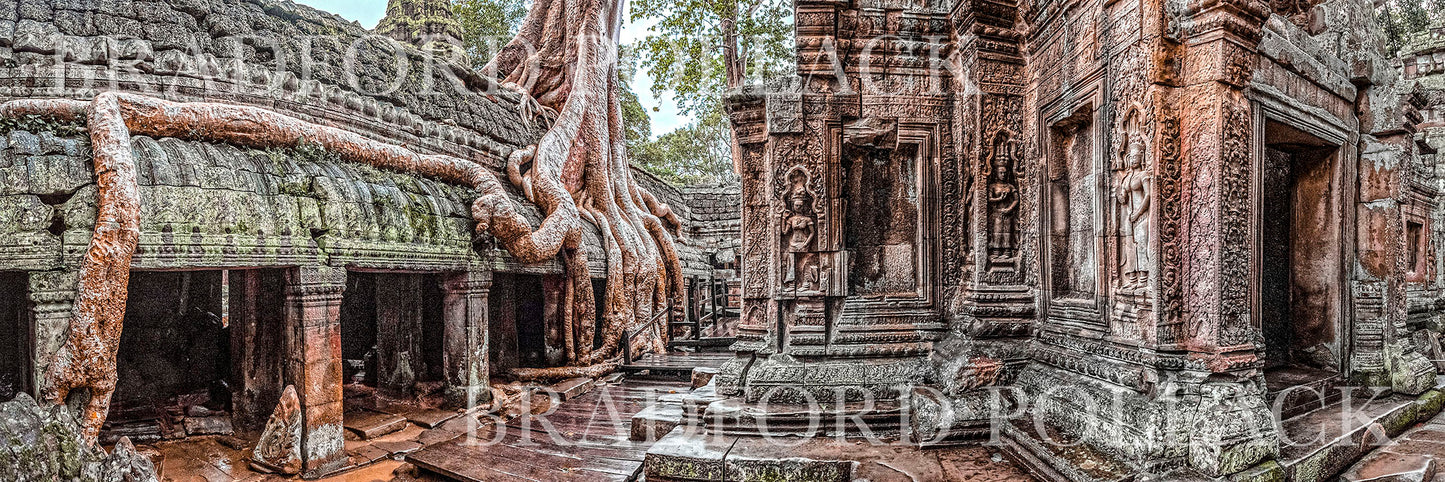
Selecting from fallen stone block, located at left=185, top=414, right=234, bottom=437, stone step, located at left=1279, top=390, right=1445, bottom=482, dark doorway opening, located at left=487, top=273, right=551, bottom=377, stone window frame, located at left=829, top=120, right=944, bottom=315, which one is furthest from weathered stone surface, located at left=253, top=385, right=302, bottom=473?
stone step, located at left=1279, top=390, right=1445, bottom=482

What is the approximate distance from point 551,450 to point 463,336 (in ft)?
9.89

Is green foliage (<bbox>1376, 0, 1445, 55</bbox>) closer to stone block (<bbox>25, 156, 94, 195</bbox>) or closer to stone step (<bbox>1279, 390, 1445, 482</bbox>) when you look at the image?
stone step (<bbox>1279, 390, 1445, 482</bbox>)

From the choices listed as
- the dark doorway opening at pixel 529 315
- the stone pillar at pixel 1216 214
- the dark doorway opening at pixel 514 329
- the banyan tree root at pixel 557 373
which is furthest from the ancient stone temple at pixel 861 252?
the dark doorway opening at pixel 529 315

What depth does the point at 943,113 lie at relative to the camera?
4.98 metres

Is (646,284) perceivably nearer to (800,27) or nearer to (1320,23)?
(800,27)

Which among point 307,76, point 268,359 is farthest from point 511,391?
point 307,76

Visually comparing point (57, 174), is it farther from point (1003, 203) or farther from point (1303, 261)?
point (1303, 261)

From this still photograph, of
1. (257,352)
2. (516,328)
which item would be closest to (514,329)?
(516,328)

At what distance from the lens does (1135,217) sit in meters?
3.58

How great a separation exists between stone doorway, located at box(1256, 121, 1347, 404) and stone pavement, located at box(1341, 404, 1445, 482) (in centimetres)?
48

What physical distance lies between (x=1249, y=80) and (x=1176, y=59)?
1.39ft

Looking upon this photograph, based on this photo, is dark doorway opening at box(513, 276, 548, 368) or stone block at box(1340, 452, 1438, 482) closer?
stone block at box(1340, 452, 1438, 482)

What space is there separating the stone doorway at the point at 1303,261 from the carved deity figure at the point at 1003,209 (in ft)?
5.10

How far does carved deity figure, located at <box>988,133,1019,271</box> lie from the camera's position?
4707 mm
